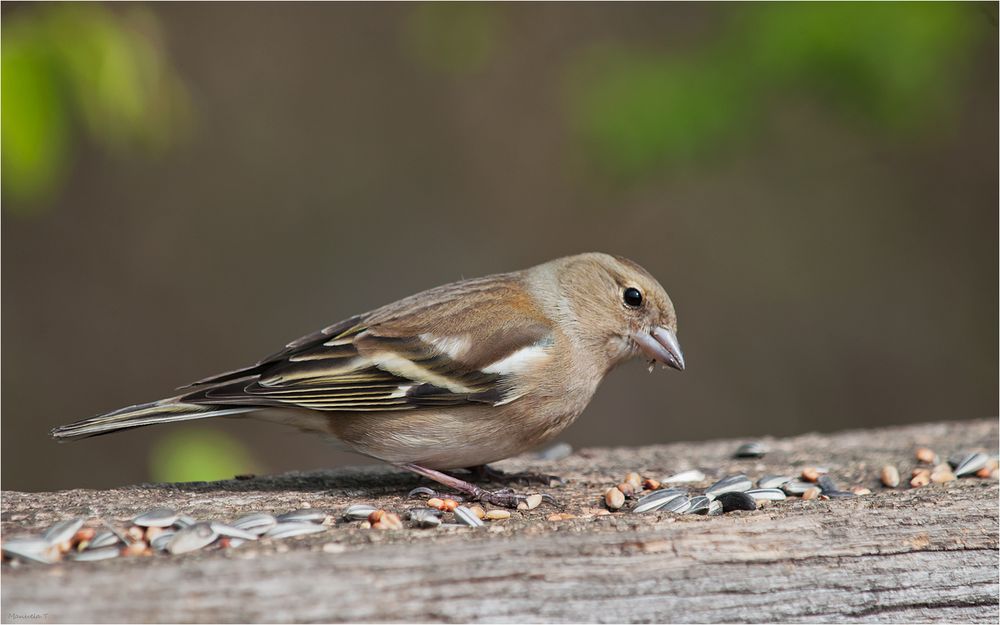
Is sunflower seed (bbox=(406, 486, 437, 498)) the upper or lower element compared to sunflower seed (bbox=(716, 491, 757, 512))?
upper

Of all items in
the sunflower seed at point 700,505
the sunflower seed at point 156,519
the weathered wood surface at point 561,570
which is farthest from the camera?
the sunflower seed at point 700,505

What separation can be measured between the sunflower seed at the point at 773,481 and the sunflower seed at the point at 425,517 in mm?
1411

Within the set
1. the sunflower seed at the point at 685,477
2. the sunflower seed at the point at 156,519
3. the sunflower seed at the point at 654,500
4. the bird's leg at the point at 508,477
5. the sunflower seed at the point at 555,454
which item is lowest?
the sunflower seed at the point at 555,454

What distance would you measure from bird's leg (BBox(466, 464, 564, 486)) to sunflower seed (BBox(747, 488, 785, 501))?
32.2 inches

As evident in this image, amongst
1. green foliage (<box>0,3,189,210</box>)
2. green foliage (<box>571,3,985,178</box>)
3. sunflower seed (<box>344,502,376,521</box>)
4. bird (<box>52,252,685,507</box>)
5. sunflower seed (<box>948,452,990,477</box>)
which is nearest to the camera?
sunflower seed (<box>344,502,376,521</box>)

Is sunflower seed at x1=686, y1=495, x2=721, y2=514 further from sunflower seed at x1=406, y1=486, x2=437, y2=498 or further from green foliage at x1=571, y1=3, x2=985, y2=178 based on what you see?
green foliage at x1=571, y1=3, x2=985, y2=178

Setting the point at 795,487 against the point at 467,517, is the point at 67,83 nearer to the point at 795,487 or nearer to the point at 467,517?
the point at 467,517

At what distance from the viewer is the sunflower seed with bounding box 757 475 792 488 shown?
14.1 feet

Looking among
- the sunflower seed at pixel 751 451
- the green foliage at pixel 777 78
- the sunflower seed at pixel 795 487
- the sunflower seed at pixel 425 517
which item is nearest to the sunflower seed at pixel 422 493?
the sunflower seed at pixel 425 517

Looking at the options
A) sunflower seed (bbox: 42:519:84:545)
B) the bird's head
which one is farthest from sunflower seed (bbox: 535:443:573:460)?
sunflower seed (bbox: 42:519:84:545)

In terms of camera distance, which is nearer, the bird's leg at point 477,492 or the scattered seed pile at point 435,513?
the scattered seed pile at point 435,513

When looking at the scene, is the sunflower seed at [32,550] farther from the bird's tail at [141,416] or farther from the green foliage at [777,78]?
the green foliage at [777,78]

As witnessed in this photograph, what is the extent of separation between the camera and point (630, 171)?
6.69m

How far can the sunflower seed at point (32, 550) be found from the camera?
288 cm
